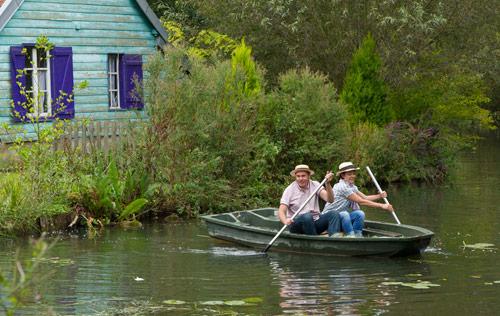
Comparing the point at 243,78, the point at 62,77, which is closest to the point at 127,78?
the point at 62,77

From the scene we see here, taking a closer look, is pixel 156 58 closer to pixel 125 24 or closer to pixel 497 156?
pixel 125 24

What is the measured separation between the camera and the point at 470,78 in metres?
36.7

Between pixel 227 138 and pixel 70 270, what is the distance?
314 inches

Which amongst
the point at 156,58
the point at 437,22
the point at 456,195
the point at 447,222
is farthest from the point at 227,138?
the point at 437,22

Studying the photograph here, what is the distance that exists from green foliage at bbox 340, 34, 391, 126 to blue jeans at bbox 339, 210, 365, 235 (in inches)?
569

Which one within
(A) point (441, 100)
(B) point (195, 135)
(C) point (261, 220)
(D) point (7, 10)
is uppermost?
(D) point (7, 10)

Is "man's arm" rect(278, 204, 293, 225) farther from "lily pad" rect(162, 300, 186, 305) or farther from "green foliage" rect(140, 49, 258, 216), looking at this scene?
"lily pad" rect(162, 300, 186, 305)

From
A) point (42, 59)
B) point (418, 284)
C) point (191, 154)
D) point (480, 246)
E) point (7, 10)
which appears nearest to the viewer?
point (418, 284)

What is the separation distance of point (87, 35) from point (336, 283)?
51.4 ft

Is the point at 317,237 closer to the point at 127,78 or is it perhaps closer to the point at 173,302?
the point at 173,302

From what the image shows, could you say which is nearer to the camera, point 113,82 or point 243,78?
point 243,78

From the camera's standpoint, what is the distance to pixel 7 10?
2484cm

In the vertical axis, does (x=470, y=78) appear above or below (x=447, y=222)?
above

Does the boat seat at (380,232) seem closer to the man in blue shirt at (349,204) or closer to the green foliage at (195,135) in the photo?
the man in blue shirt at (349,204)
